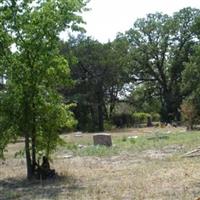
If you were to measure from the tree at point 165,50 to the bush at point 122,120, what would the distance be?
5045mm

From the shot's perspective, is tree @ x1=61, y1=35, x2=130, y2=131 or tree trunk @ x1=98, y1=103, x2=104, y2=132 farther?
tree trunk @ x1=98, y1=103, x2=104, y2=132

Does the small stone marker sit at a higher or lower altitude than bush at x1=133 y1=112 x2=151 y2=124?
lower

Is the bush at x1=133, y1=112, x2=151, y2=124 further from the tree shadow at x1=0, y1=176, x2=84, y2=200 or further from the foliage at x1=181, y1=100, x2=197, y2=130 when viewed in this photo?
the tree shadow at x1=0, y1=176, x2=84, y2=200

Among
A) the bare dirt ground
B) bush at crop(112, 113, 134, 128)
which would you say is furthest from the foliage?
the bare dirt ground

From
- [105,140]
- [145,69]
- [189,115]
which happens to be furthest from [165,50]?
[105,140]

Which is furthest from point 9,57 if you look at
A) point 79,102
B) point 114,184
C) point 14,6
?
point 79,102

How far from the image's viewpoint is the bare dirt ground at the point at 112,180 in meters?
11.6

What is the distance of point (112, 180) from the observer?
13.8 meters

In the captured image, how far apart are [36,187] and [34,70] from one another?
3.15 m

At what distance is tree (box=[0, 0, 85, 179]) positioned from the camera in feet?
48.4

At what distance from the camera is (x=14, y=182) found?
1497 centimetres

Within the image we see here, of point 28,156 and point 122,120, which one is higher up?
point 122,120

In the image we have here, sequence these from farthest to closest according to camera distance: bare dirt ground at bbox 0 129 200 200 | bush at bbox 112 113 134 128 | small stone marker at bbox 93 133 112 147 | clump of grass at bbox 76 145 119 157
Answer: bush at bbox 112 113 134 128 < small stone marker at bbox 93 133 112 147 < clump of grass at bbox 76 145 119 157 < bare dirt ground at bbox 0 129 200 200

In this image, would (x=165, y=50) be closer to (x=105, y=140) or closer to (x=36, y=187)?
(x=105, y=140)
